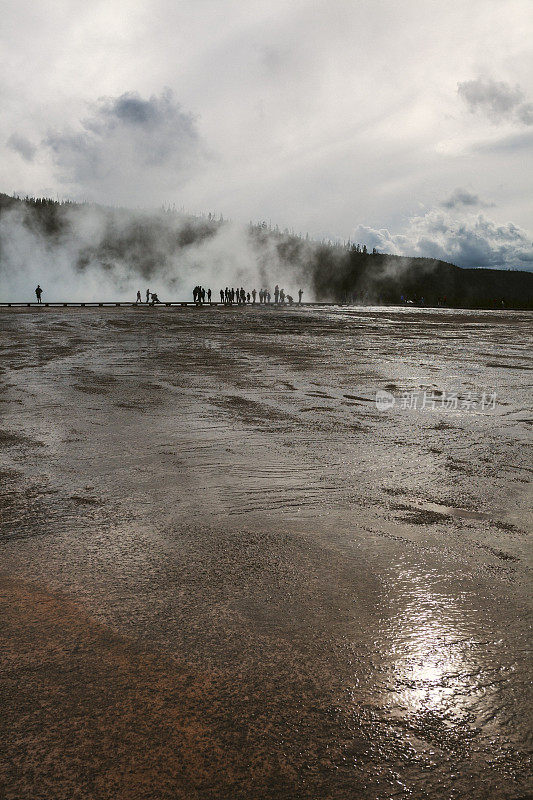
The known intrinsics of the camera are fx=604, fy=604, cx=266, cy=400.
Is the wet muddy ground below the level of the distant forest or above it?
below

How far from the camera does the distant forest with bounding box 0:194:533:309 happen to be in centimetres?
10694

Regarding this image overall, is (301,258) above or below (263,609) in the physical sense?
above

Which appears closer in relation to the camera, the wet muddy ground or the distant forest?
the wet muddy ground

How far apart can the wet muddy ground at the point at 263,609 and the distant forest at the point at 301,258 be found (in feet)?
310

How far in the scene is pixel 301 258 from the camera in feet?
410

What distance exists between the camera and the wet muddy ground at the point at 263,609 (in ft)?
5.17

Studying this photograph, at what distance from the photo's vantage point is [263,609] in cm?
232

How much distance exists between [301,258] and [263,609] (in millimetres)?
126525

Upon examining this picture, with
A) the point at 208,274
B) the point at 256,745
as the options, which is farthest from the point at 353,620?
the point at 208,274

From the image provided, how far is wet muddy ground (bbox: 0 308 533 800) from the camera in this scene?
1576 mm

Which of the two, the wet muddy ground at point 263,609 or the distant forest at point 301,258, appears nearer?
the wet muddy ground at point 263,609

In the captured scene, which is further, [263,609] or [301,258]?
[301,258]

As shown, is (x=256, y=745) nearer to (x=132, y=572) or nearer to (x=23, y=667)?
(x=23, y=667)

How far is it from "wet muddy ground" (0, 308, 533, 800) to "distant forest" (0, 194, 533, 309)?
94612mm
